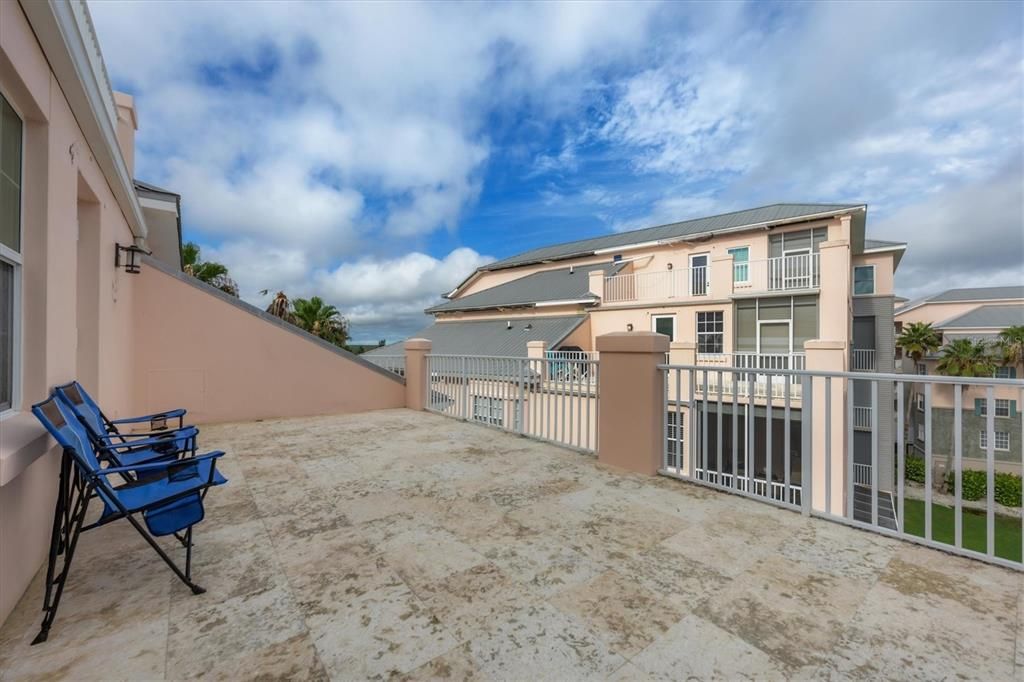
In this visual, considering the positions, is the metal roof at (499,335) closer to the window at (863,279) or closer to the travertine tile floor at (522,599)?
the window at (863,279)

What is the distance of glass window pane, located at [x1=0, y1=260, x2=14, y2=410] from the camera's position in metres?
1.99

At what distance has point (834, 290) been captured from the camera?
38.5ft

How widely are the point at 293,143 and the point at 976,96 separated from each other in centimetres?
1264

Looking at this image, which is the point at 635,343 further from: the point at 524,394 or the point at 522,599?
the point at 522,599

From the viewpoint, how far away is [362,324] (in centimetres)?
2223

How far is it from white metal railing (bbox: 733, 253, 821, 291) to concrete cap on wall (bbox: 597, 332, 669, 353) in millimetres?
11419

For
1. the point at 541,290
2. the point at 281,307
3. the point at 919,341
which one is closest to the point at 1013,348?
the point at 919,341

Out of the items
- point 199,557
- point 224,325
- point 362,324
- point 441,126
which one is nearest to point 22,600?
point 199,557

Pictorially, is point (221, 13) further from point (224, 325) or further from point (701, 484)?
point (701, 484)

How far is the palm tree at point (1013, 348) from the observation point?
1998cm

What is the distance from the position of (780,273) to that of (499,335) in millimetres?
10149

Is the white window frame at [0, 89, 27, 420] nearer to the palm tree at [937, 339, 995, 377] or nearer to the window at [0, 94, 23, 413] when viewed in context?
the window at [0, 94, 23, 413]

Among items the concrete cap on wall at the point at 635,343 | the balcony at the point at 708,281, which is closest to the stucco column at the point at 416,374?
the concrete cap on wall at the point at 635,343

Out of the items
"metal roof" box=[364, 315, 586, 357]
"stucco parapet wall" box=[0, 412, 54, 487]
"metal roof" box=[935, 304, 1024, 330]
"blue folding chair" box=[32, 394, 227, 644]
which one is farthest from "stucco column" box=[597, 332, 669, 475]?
"metal roof" box=[935, 304, 1024, 330]
